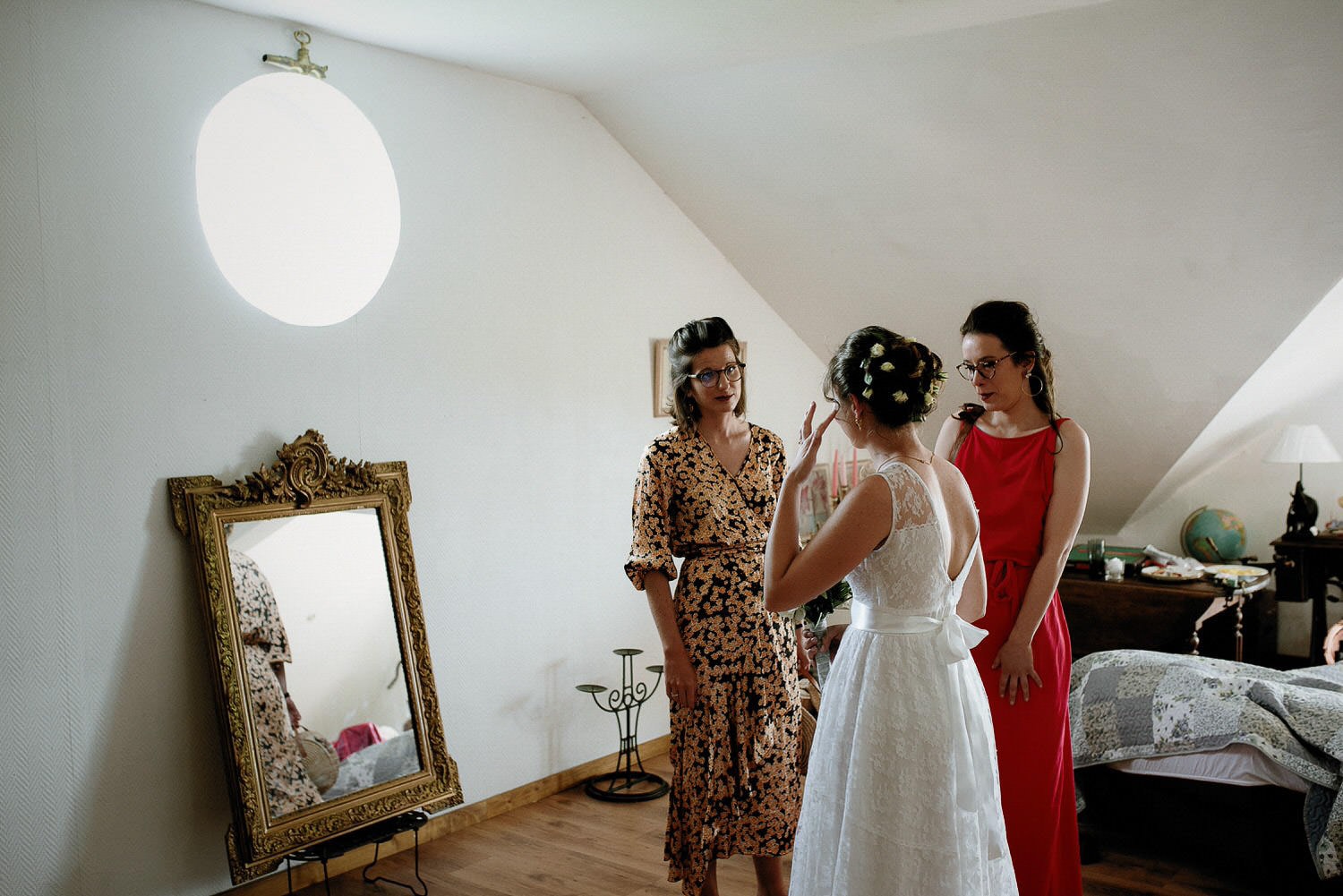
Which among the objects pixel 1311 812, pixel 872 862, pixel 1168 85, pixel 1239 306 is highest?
pixel 1168 85

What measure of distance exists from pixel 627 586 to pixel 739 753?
1.83 metres

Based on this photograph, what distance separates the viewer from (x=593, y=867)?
3.27m

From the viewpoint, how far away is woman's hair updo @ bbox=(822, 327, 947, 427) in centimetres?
195

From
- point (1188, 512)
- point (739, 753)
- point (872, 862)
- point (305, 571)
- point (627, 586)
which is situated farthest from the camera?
point (1188, 512)

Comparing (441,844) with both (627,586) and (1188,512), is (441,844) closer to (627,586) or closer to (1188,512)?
(627,586)

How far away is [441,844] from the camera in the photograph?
3.47 m

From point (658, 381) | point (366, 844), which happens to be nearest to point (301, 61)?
point (658, 381)

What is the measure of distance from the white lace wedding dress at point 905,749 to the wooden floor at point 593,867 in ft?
4.16

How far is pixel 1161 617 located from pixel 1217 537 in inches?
43.9

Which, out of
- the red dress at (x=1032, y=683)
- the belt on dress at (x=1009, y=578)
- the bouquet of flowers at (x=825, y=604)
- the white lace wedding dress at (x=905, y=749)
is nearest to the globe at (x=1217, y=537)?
the bouquet of flowers at (x=825, y=604)

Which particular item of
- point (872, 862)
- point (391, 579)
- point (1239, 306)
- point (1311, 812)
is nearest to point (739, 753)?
point (872, 862)

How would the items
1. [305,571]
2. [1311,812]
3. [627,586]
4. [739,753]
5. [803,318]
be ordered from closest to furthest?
1. [739,753]
2. [1311,812]
3. [305,571]
4. [627,586]
5. [803,318]

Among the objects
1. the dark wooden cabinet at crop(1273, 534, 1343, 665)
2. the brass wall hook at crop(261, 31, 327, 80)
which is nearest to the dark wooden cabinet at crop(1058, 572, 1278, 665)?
the dark wooden cabinet at crop(1273, 534, 1343, 665)

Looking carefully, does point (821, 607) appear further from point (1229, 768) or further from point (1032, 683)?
point (1229, 768)
